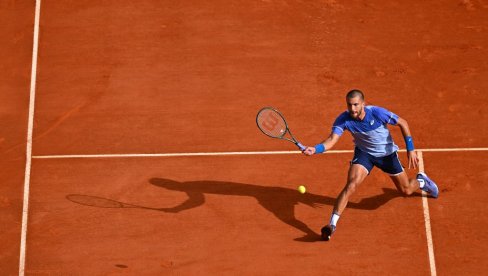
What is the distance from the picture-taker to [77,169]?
14.9 m

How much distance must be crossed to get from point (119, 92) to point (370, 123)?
190 inches

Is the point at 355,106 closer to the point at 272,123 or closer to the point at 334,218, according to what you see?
the point at 272,123

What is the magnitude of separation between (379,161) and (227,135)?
9.27 feet

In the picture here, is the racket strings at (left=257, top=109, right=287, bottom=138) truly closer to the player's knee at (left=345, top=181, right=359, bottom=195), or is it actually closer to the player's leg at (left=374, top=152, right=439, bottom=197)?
the player's knee at (left=345, top=181, right=359, bottom=195)

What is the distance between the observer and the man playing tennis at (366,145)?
1304cm

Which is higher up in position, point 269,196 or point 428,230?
point 269,196

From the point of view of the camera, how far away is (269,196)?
14430 mm

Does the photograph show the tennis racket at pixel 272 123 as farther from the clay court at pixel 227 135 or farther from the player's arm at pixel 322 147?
the clay court at pixel 227 135

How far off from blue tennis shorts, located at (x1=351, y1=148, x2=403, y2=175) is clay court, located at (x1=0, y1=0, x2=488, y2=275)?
2.65 feet

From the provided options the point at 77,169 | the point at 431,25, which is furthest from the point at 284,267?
the point at 431,25

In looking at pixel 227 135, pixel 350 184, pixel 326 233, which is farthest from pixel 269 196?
pixel 350 184

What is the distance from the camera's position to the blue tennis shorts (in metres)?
13.5

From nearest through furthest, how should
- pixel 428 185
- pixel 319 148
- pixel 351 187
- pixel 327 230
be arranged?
1. pixel 319 148
2. pixel 351 187
3. pixel 327 230
4. pixel 428 185

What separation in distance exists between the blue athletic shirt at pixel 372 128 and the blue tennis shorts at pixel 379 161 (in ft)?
0.25
